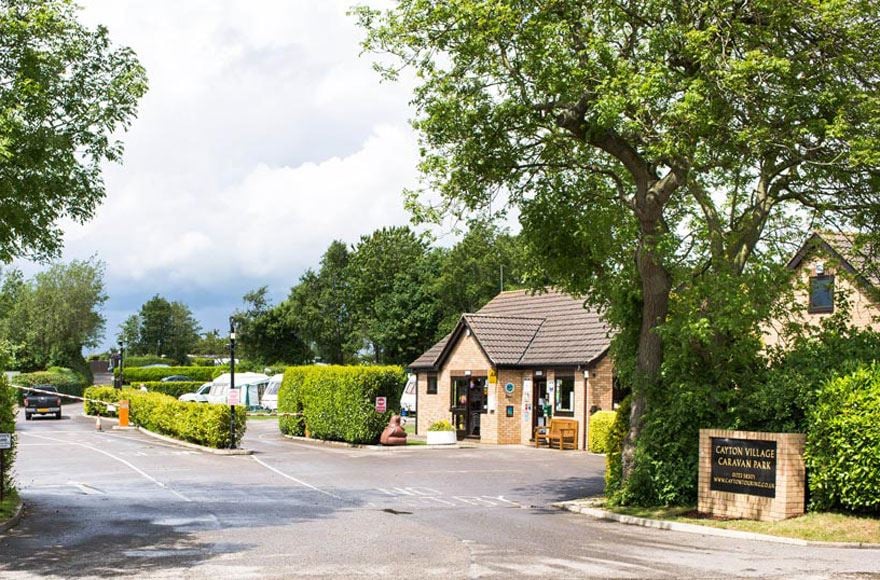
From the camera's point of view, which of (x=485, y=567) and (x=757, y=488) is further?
(x=757, y=488)

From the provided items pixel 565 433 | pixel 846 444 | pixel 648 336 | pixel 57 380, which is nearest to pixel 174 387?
pixel 57 380

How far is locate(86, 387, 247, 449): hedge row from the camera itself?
33562 millimetres

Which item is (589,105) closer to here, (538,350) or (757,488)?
(757,488)

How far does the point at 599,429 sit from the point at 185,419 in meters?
15.1

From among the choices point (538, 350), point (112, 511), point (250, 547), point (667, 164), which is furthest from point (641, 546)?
point (538, 350)

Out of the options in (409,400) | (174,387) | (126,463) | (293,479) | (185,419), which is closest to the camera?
(293,479)

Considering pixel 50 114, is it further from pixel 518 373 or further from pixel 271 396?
pixel 271 396

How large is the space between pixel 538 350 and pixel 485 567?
25.4 meters

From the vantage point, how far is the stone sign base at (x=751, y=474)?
1602cm

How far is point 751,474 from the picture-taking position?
16750 millimetres

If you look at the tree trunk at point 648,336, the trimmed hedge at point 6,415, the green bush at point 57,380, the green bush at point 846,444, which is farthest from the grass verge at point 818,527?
the green bush at point 57,380

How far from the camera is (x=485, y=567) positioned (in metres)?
12.0

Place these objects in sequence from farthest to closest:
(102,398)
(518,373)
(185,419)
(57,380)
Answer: (57,380), (102,398), (518,373), (185,419)

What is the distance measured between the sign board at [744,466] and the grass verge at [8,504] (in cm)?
1182
